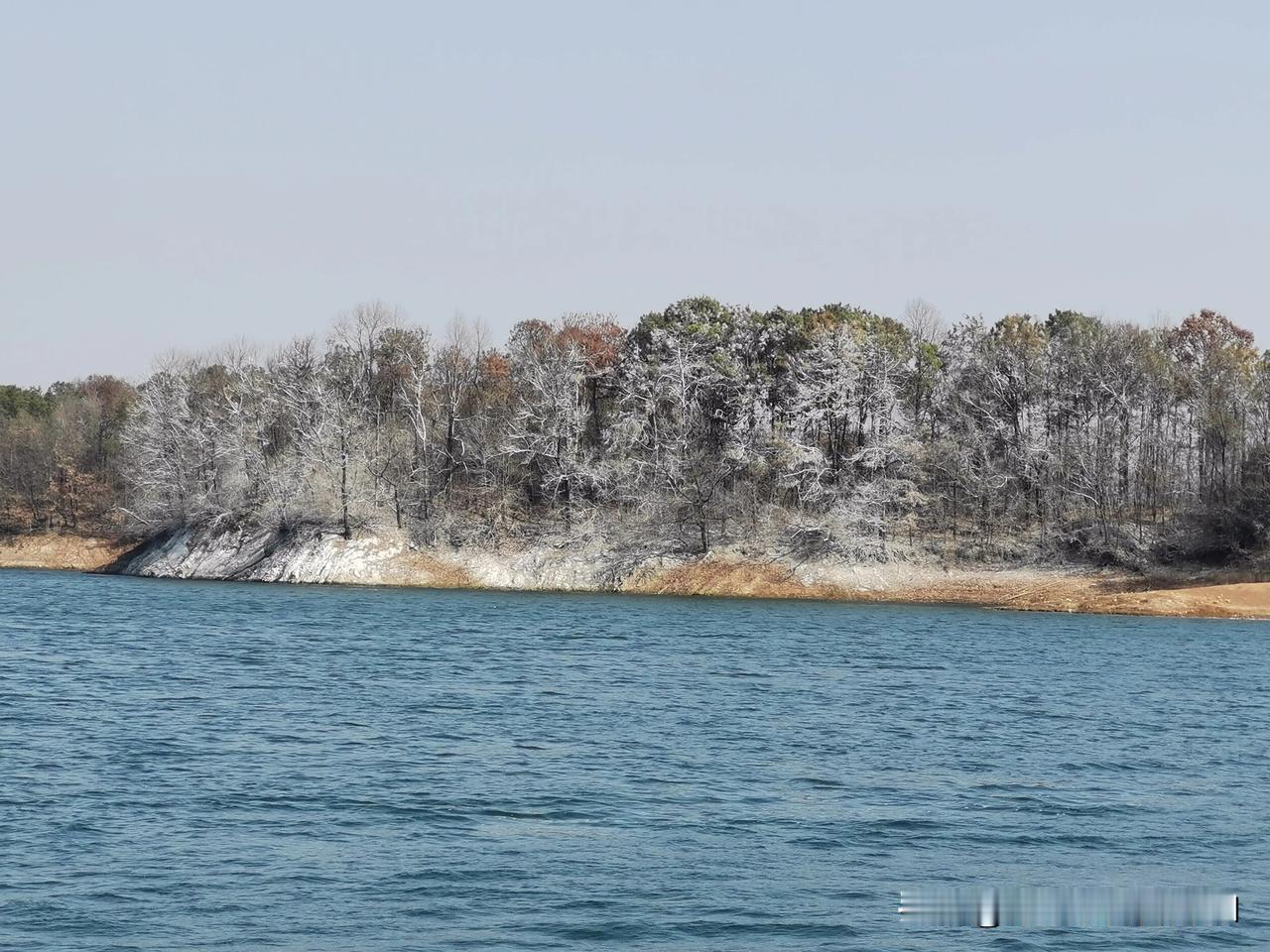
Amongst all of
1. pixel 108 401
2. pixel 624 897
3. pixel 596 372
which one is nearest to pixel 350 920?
pixel 624 897

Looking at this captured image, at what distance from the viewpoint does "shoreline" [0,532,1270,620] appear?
258 ft

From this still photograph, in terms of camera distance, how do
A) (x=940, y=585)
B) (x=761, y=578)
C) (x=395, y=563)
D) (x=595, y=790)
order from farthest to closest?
(x=395, y=563) < (x=761, y=578) < (x=940, y=585) < (x=595, y=790)

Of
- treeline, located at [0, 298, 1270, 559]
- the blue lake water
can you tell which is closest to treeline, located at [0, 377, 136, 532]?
treeline, located at [0, 298, 1270, 559]

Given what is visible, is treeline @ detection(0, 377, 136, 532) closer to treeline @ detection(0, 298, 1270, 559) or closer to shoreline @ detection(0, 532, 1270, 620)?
treeline @ detection(0, 298, 1270, 559)

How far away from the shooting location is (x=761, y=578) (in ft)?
291

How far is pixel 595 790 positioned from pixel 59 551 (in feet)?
337

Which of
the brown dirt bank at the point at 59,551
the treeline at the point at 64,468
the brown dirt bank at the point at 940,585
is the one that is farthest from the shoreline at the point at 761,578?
the treeline at the point at 64,468

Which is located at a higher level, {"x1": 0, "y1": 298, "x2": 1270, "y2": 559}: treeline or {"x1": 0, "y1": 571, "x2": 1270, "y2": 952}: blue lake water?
{"x1": 0, "y1": 298, "x2": 1270, "y2": 559}: treeline

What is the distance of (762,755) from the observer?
31578 millimetres

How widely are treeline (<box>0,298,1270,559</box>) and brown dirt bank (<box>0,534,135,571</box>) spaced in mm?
6665

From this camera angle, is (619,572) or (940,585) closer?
(940,585)

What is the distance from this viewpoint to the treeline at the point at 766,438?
3583 inches

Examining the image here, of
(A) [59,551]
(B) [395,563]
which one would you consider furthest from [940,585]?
(A) [59,551]

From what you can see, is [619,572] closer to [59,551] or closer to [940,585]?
[940,585]
